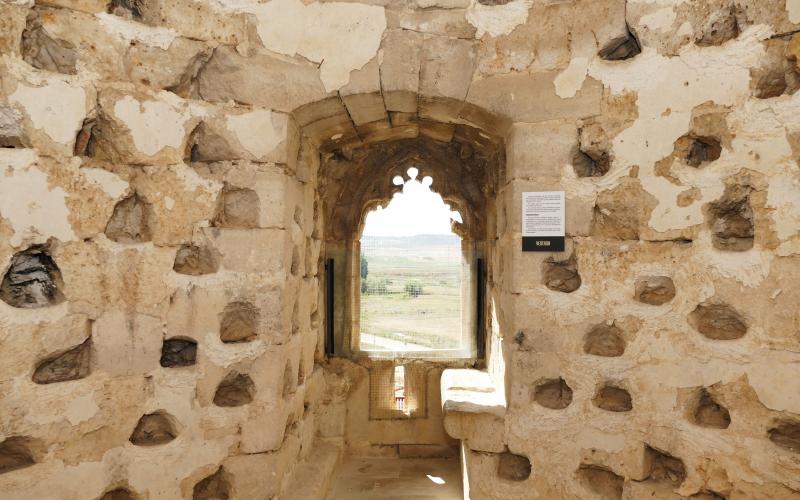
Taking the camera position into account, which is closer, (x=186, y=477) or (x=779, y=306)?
(x=779, y=306)

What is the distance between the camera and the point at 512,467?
8.72ft

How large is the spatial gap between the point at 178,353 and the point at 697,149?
277cm

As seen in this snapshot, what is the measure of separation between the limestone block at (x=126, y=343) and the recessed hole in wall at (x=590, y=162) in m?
2.23

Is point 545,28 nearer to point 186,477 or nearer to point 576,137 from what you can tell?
point 576,137

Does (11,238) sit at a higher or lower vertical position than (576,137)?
lower

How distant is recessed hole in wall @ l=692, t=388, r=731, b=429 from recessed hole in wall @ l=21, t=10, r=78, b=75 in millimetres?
3269

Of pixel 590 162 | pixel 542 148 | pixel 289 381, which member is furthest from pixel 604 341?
pixel 289 381

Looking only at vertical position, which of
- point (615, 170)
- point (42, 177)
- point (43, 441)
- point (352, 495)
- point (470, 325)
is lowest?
point (352, 495)

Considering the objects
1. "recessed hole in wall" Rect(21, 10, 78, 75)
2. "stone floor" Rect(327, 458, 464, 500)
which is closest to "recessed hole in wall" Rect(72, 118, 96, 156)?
"recessed hole in wall" Rect(21, 10, 78, 75)

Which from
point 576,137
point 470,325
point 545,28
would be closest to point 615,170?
point 576,137

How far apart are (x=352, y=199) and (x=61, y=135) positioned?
2535mm

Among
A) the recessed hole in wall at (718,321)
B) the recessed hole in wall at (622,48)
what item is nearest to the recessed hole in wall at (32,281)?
the recessed hole in wall at (622,48)

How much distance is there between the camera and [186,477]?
231cm

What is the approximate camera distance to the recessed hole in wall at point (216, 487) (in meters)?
2.39
